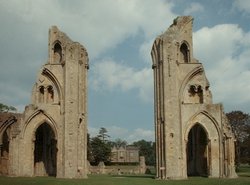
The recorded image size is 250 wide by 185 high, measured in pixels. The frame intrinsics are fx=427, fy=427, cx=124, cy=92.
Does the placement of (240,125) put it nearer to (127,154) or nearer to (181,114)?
(181,114)

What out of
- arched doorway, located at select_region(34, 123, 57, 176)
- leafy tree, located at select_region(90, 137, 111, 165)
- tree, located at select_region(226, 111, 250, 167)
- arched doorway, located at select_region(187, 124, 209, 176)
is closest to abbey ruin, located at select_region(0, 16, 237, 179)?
arched doorway, located at select_region(187, 124, 209, 176)

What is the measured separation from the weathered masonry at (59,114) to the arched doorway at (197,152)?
Answer: 8.93 metres

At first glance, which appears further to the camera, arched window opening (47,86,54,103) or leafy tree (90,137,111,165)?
leafy tree (90,137,111,165)

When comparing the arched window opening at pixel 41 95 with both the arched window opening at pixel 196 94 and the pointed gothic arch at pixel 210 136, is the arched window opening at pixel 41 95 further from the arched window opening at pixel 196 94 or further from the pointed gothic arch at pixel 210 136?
the pointed gothic arch at pixel 210 136

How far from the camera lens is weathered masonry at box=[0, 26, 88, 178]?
32.6 meters

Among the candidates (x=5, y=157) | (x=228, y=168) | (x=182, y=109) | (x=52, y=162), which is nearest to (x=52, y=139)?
(x=52, y=162)

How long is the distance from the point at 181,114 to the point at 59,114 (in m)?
9.44

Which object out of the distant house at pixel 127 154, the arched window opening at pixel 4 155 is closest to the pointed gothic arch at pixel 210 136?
the arched window opening at pixel 4 155

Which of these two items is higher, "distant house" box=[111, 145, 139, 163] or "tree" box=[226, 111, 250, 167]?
"tree" box=[226, 111, 250, 167]

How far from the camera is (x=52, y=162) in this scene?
37250mm

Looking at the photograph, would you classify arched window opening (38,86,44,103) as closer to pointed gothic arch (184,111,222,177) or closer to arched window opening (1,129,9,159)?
arched window opening (1,129,9,159)

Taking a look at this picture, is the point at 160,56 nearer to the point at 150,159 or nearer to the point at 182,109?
the point at 182,109

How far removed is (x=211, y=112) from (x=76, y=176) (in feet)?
36.7

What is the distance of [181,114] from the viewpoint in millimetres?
31672
